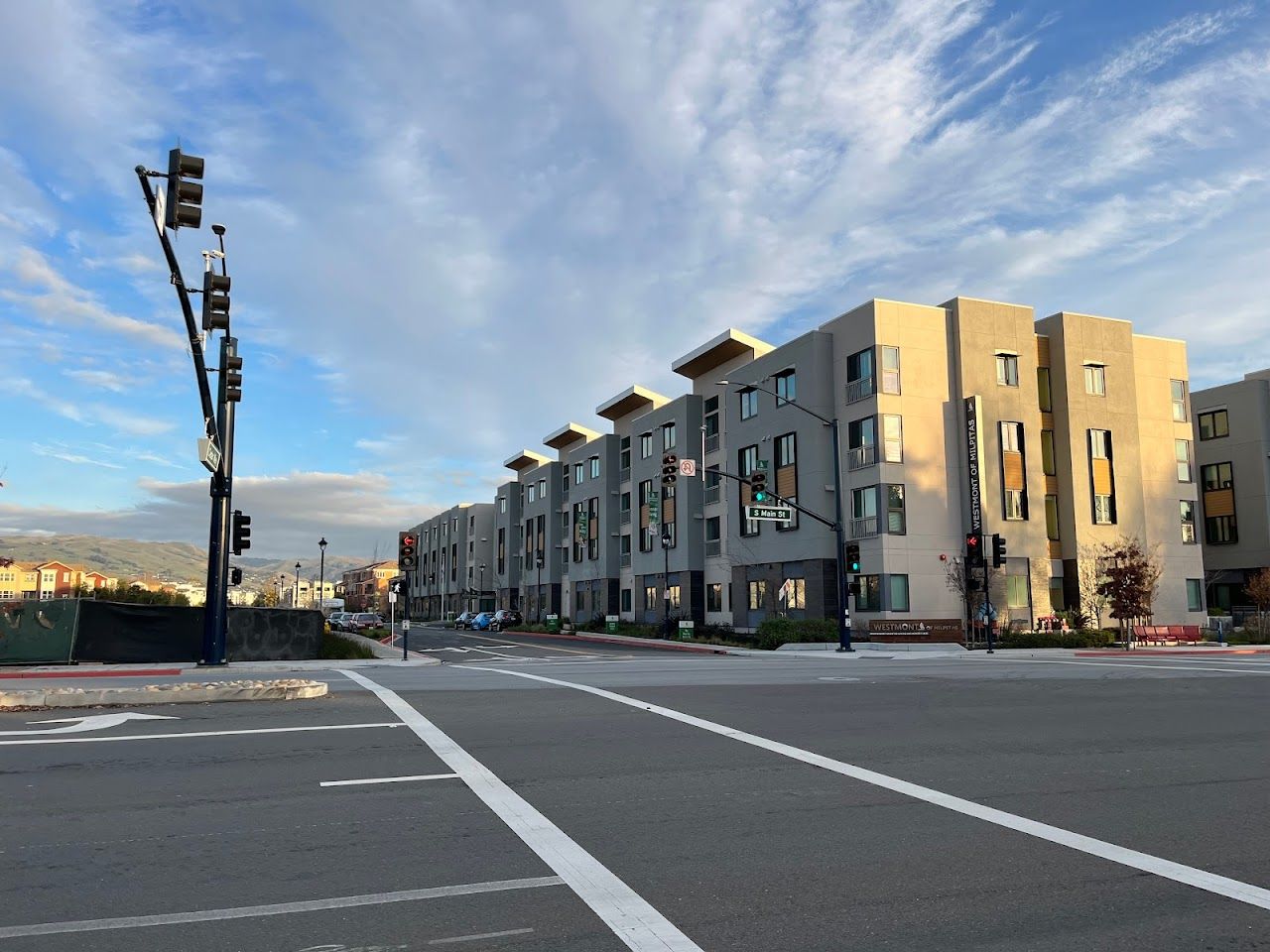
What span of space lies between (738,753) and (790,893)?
15.1ft

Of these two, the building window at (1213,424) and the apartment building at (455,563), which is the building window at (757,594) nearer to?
the building window at (1213,424)

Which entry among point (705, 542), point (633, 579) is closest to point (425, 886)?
point (705, 542)

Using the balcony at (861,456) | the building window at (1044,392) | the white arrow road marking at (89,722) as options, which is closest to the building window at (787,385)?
the balcony at (861,456)

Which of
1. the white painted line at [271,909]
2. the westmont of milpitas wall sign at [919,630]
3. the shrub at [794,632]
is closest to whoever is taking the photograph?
the white painted line at [271,909]

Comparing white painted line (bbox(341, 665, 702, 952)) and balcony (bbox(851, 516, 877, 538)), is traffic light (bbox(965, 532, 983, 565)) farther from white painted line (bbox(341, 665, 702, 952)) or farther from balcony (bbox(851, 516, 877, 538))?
white painted line (bbox(341, 665, 702, 952))

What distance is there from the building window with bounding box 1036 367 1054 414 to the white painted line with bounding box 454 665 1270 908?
39091 millimetres

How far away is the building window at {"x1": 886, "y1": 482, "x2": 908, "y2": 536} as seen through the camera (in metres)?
41.7

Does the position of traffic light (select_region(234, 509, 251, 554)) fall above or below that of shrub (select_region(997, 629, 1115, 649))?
above

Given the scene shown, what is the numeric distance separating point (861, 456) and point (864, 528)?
319cm

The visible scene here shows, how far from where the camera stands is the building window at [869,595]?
41.6 m

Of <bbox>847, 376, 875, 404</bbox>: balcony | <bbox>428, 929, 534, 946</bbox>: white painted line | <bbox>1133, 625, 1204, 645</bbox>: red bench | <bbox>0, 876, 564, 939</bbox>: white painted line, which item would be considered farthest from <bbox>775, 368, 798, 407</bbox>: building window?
<bbox>428, 929, 534, 946</bbox>: white painted line

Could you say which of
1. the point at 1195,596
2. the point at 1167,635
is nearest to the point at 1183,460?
the point at 1195,596

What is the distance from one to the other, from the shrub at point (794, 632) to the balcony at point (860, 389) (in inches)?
396

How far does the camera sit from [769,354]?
163 ft
